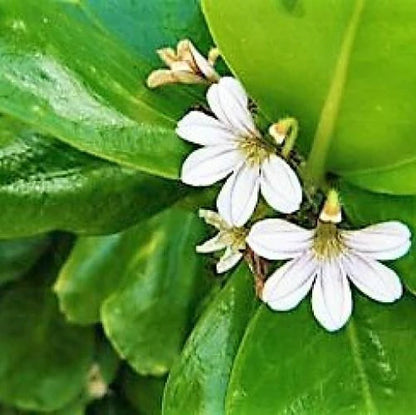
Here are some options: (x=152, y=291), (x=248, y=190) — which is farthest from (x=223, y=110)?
(x=152, y=291)

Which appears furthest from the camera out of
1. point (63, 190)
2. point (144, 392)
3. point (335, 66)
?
point (144, 392)

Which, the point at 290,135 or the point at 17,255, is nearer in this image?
the point at 290,135

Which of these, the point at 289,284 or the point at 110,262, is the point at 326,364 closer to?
the point at 289,284

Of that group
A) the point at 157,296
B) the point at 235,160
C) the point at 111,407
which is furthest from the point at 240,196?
the point at 111,407

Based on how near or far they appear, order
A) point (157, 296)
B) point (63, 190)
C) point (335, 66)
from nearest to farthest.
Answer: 1. point (335, 66)
2. point (63, 190)
3. point (157, 296)

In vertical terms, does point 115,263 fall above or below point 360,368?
below

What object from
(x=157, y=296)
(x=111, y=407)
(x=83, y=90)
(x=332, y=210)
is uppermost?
(x=83, y=90)

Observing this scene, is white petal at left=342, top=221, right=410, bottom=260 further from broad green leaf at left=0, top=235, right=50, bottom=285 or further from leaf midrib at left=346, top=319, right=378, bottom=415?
broad green leaf at left=0, top=235, right=50, bottom=285
